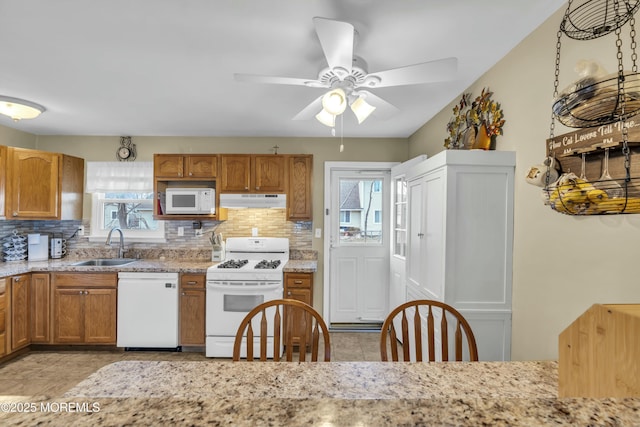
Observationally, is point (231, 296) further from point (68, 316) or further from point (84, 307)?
point (68, 316)

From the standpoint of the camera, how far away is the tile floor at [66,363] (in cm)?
259

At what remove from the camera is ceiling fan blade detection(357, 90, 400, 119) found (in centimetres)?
188

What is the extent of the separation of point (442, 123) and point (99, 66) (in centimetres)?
268

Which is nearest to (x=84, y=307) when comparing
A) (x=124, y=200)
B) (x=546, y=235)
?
(x=124, y=200)

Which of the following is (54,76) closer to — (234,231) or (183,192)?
(183,192)

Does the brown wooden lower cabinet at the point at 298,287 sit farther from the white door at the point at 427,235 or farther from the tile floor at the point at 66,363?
the white door at the point at 427,235

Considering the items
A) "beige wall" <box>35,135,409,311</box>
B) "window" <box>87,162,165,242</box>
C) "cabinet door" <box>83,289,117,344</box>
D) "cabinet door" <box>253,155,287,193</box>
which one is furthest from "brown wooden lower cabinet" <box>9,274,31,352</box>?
"cabinet door" <box>253,155,287,193</box>

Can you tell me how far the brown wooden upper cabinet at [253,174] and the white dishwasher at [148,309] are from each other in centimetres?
114

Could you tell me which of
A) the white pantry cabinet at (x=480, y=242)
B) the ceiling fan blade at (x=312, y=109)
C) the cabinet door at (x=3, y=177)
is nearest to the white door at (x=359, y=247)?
the ceiling fan blade at (x=312, y=109)

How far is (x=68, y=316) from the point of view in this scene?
3.14 m

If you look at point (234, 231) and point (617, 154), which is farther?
point (234, 231)

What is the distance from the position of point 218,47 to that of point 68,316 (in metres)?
3.10

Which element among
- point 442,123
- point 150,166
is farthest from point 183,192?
point 442,123

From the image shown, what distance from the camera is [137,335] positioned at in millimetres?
3127
